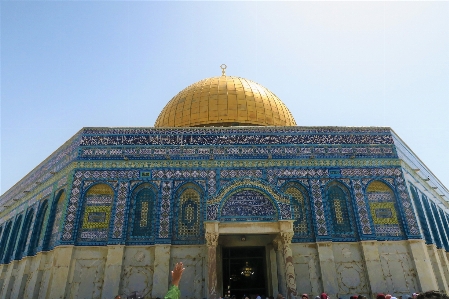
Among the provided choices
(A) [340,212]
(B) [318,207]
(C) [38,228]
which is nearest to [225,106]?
(B) [318,207]

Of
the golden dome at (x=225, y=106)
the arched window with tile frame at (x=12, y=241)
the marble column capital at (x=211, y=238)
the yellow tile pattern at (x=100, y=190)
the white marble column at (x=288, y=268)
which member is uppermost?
the golden dome at (x=225, y=106)

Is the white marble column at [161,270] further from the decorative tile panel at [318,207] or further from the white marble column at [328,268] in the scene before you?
the decorative tile panel at [318,207]

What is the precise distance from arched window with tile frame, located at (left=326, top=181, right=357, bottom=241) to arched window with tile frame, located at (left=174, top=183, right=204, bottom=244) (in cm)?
468

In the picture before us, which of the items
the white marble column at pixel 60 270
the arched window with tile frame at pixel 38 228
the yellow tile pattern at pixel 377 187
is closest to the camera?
the white marble column at pixel 60 270

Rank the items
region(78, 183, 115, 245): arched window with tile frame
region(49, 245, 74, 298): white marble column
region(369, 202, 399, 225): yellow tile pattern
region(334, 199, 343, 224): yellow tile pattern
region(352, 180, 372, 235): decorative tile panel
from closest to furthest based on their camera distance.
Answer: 1. region(49, 245, 74, 298): white marble column
2. region(78, 183, 115, 245): arched window with tile frame
3. region(352, 180, 372, 235): decorative tile panel
4. region(369, 202, 399, 225): yellow tile pattern
5. region(334, 199, 343, 224): yellow tile pattern

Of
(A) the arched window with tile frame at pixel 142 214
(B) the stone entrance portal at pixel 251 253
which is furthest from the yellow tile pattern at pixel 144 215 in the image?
(B) the stone entrance portal at pixel 251 253

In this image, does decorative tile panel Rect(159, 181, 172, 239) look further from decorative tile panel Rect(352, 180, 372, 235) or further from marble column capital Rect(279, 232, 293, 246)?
decorative tile panel Rect(352, 180, 372, 235)

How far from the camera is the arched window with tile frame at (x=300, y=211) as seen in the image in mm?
11836

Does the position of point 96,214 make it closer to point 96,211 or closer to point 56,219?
point 96,211

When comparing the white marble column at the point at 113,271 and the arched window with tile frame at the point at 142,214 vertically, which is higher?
the arched window with tile frame at the point at 142,214

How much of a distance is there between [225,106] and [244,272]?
303 inches

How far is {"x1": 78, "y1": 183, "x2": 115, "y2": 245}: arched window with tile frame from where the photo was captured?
11.6 metres

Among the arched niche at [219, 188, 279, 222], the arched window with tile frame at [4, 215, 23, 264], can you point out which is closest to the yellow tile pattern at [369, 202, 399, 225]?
the arched niche at [219, 188, 279, 222]

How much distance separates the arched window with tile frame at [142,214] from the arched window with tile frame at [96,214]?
80 centimetres
